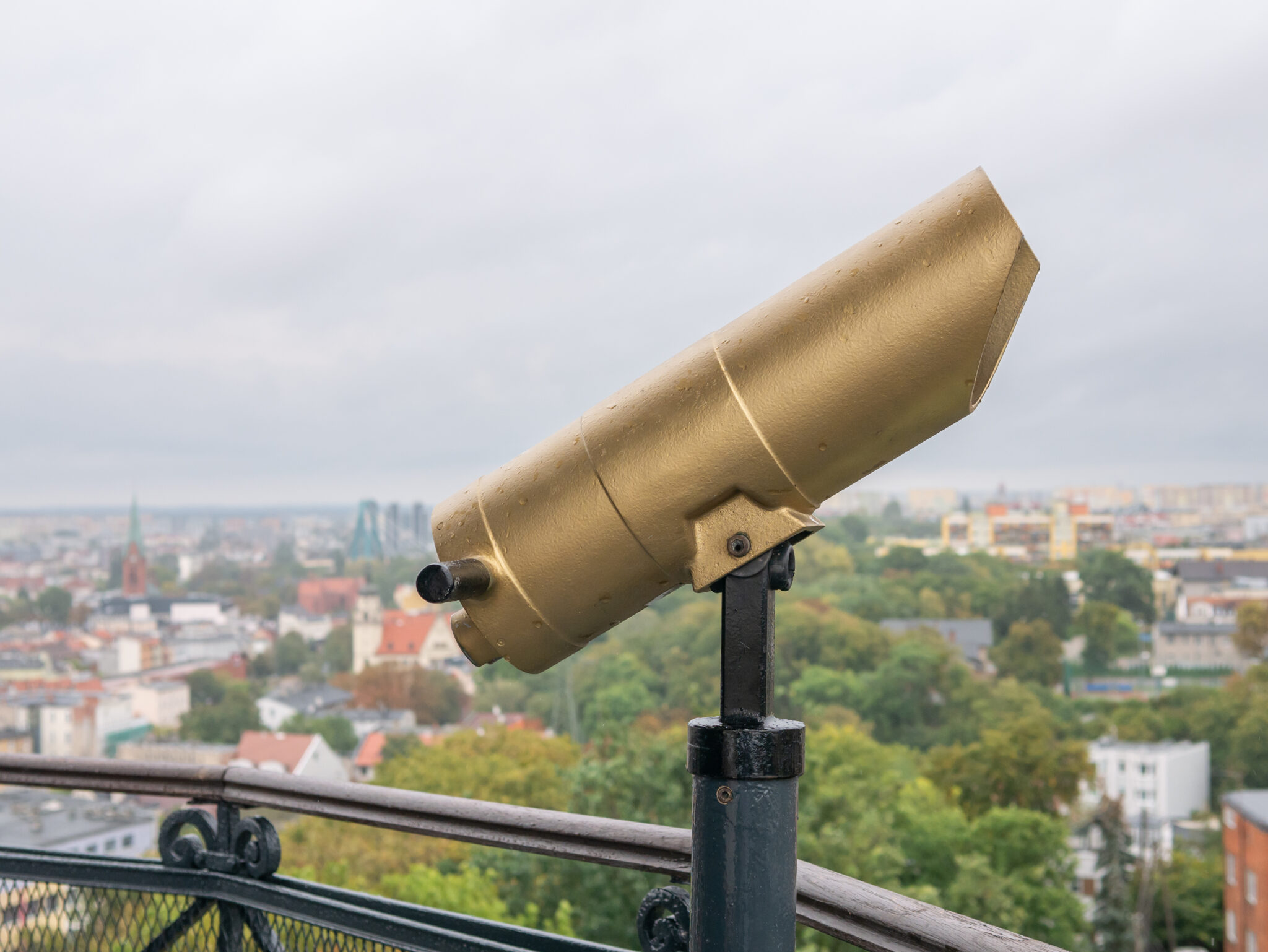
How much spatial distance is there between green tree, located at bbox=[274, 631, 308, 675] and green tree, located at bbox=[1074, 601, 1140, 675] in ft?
107

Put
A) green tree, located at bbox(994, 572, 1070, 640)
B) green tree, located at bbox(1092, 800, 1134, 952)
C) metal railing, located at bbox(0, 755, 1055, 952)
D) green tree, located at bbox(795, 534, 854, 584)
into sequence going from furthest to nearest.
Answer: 1. green tree, located at bbox(795, 534, 854, 584)
2. green tree, located at bbox(994, 572, 1070, 640)
3. green tree, located at bbox(1092, 800, 1134, 952)
4. metal railing, located at bbox(0, 755, 1055, 952)

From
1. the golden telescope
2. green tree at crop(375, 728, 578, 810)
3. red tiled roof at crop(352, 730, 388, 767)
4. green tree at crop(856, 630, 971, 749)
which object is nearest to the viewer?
the golden telescope

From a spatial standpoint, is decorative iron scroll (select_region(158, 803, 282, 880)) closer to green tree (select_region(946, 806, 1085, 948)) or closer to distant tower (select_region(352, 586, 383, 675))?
green tree (select_region(946, 806, 1085, 948))

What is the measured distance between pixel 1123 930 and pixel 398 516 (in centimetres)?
4976

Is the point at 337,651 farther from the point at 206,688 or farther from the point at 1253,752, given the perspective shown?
the point at 1253,752

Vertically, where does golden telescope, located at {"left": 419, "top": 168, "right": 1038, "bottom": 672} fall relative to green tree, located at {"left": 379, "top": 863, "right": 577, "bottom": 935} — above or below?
above

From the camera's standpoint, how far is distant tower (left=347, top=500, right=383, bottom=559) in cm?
6056

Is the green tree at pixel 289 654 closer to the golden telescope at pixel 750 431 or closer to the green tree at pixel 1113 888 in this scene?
the green tree at pixel 1113 888

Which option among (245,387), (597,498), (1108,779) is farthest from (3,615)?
(597,498)

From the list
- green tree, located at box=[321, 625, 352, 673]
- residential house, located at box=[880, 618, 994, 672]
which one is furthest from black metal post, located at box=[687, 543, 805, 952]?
green tree, located at box=[321, 625, 352, 673]

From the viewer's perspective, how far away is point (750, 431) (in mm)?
856

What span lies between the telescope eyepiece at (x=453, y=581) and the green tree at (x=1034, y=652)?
41927 millimetres

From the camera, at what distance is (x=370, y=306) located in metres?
82.2

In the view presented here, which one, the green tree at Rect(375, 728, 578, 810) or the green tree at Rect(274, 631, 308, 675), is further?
the green tree at Rect(274, 631, 308, 675)
